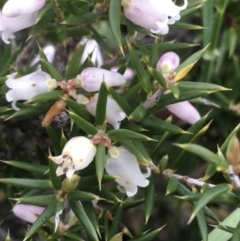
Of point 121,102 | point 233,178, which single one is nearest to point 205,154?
point 233,178

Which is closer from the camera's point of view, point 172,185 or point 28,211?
point 172,185

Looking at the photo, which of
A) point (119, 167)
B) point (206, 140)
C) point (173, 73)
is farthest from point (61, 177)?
point (206, 140)

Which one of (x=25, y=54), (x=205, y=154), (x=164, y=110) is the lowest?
(x=164, y=110)

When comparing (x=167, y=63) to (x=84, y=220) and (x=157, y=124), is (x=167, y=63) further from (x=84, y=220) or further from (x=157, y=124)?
(x=84, y=220)

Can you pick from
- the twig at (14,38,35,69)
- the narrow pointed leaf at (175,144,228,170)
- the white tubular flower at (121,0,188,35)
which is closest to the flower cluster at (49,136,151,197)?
the narrow pointed leaf at (175,144,228,170)

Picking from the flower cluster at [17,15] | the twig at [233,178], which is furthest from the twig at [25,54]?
the twig at [233,178]

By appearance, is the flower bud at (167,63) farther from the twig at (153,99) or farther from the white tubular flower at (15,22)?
the white tubular flower at (15,22)

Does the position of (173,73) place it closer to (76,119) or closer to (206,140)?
(76,119)
